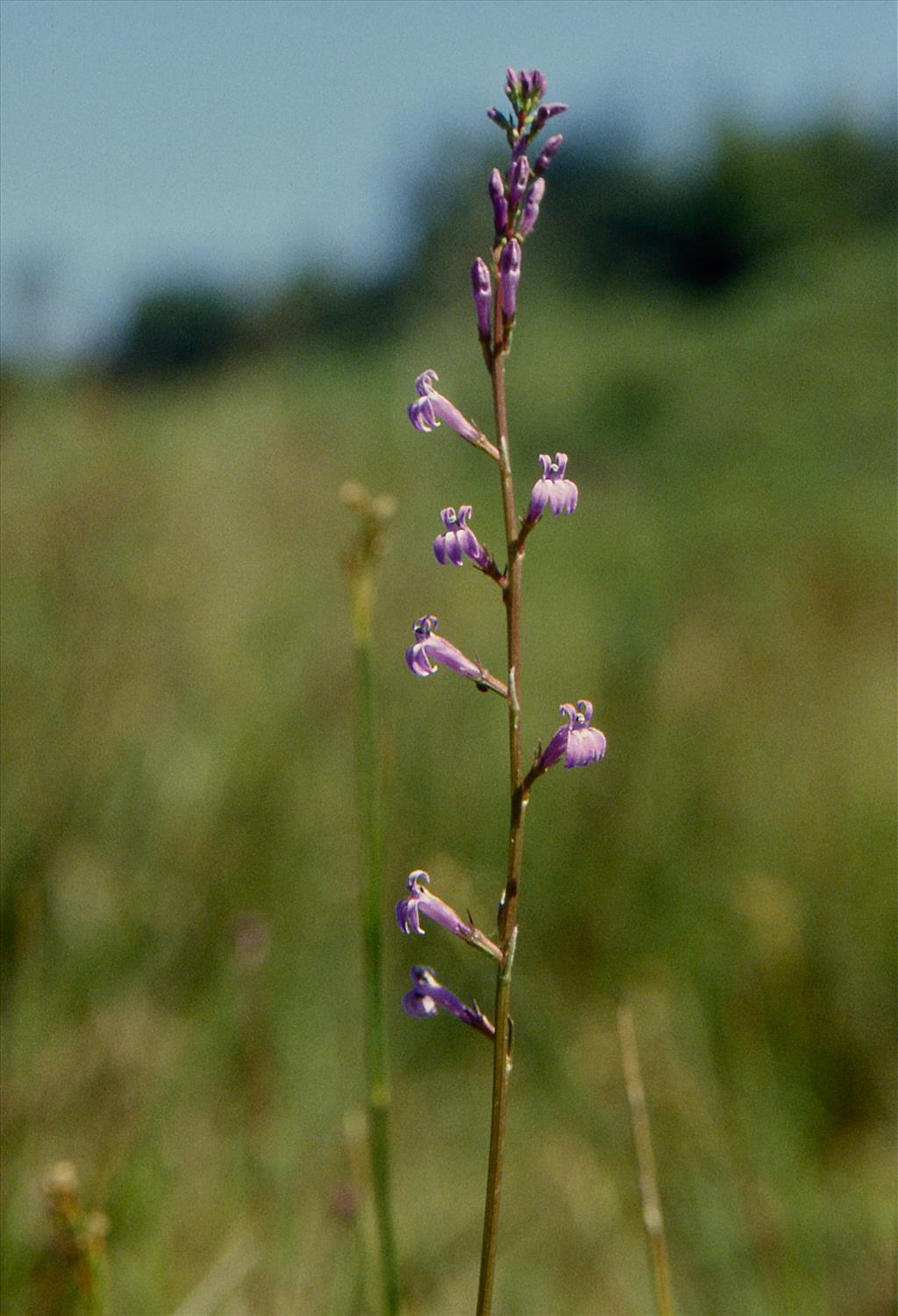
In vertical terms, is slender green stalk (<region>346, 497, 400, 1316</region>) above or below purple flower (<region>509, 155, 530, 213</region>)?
below

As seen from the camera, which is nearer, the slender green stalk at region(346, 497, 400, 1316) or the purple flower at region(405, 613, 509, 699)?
the purple flower at region(405, 613, 509, 699)

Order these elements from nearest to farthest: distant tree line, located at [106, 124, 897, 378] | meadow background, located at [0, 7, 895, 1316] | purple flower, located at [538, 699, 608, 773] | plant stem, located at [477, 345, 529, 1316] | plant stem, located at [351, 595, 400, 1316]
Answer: plant stem, located at [477, 345, 529, 1316] → purple flower, located at [538, 699, 608, 773] → plant stem, located at [351, 595, 400, 1316] → meadow background, located at [0, 7, 895, 1316] → distant tree line, located at [106, 124, 897, 378]

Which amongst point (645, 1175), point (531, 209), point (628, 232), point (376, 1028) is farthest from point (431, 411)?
point (628, 232)

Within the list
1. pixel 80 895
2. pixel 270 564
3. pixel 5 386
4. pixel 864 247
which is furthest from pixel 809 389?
pixel 80 895

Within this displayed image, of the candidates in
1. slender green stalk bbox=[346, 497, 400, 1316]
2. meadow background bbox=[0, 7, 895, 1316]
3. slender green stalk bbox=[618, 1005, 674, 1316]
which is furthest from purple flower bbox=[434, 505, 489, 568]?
slender green stalk bbox=[618, 1005, 674, 1316]

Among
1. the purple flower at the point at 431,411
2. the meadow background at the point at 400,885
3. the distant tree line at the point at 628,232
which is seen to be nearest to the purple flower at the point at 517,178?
the purple flower at the point at 431,411

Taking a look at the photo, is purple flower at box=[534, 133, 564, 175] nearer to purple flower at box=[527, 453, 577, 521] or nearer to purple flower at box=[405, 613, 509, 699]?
purple flower at box=[527, 453, 577, 521]
